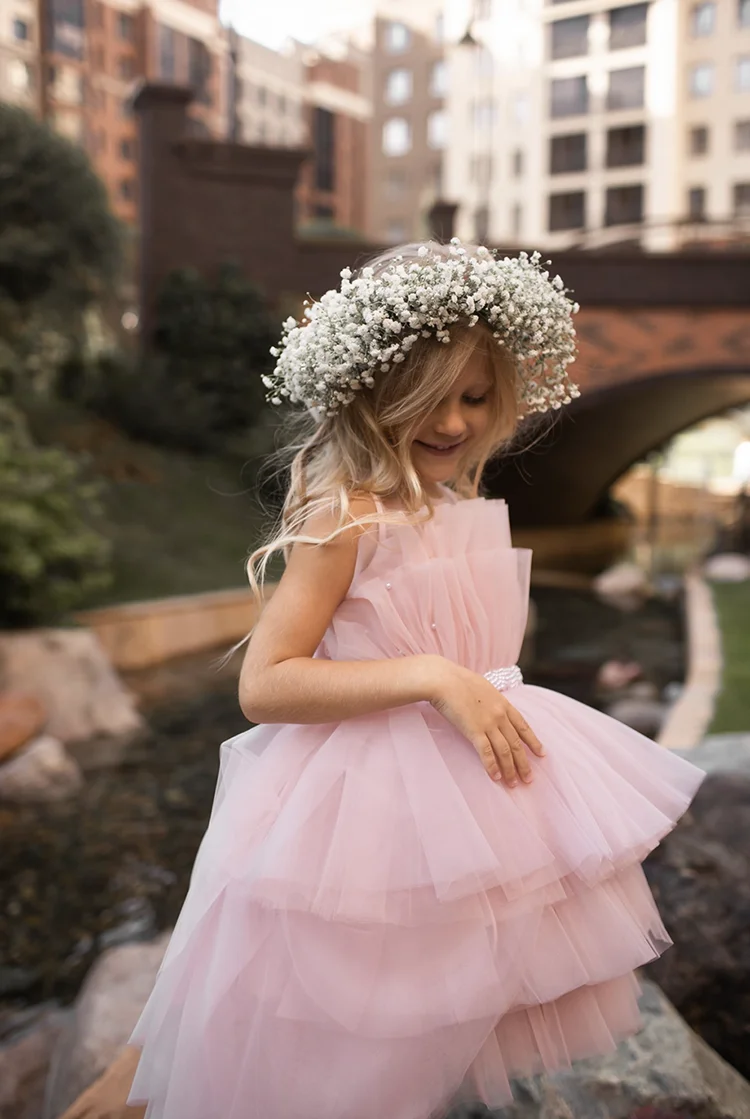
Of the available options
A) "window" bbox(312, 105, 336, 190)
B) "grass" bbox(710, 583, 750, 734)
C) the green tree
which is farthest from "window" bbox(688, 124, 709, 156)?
the green tree

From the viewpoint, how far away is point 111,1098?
80.0 inches

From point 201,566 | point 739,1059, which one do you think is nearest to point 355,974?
point 739,1059

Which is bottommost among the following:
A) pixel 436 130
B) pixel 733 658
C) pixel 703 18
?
pixel 733 658

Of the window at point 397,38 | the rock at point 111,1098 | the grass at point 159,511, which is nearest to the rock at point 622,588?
the grass at point 159,511

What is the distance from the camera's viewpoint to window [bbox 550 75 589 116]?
2940 centimetres

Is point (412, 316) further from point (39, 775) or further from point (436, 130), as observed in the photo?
point (436, 130)

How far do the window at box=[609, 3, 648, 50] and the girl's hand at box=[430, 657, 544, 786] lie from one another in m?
28.9

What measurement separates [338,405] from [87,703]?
5.80 meters

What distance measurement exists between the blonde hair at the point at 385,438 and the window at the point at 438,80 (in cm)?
3554

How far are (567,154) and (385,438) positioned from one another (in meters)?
32.2

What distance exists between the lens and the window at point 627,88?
2852 cm

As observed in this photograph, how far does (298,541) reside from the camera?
5.72ft

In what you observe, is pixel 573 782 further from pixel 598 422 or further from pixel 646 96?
pixel 646 96

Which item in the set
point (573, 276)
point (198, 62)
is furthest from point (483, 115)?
point (573, 276)
